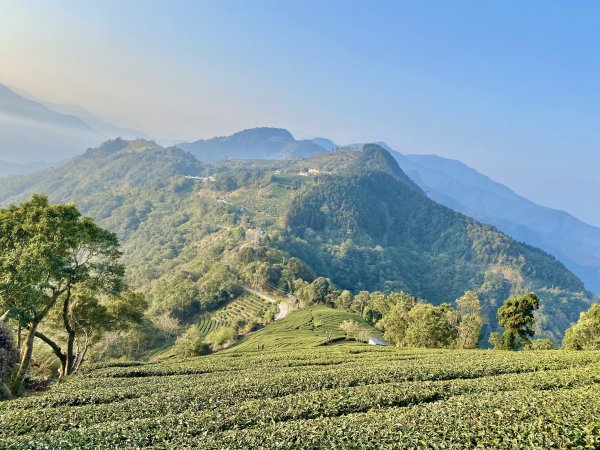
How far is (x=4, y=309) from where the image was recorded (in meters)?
24.9

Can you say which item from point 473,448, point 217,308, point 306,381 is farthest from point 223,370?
point 217,308

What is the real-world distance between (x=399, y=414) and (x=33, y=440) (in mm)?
12099

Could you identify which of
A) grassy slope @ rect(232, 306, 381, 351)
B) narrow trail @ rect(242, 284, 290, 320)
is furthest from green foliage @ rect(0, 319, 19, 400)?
narrow trail @ rect(242, 284, 290, 320)

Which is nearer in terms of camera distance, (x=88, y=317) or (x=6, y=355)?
(x=6, y=355)

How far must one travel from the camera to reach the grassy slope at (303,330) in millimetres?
72475

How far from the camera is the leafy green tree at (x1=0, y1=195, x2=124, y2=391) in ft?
79.6

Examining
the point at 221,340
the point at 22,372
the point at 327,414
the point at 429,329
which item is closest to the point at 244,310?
the point at 221,340

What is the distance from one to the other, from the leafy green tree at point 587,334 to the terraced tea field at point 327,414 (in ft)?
105

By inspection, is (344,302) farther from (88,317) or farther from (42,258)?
(42,258)

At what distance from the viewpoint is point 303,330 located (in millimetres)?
84625

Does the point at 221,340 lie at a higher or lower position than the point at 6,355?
lower

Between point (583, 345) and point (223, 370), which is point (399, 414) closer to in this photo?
point (223, 370)

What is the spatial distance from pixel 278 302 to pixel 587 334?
86369 mm

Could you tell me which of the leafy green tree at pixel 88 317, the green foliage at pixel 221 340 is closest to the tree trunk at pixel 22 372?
the leafy green tree at pixel 88 317
